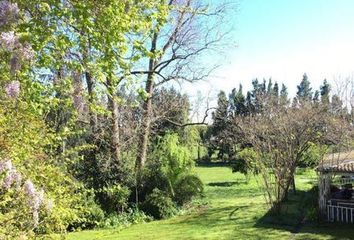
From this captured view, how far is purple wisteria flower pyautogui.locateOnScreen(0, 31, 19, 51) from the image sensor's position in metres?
5.02

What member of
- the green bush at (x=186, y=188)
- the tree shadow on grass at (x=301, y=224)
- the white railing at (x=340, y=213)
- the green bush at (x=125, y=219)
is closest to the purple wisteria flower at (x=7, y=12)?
the tree shadow on grass at (x=301, y=224)

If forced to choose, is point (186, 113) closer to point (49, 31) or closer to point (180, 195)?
point (180, 195)

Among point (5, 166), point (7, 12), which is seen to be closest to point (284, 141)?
point (5, 166)

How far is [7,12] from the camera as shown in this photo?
4898 millimetres

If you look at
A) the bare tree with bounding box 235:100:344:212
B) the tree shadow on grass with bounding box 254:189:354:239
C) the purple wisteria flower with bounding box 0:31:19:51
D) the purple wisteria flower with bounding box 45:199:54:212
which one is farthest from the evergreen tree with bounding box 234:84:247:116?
the purple wisteria flower with bounding box 0:31:19:51

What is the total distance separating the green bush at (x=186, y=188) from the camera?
69.9ft

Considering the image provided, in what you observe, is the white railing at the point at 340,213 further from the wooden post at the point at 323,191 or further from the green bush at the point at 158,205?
the green bush at the point at 158,205

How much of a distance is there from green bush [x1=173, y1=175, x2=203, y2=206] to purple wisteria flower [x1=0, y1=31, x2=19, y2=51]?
1658cm

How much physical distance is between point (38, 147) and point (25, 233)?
5.83 ft

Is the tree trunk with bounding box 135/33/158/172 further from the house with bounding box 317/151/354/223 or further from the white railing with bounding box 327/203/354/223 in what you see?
the white railing with bounding box 327/203/354/223

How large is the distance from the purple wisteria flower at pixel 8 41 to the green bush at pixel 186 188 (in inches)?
653

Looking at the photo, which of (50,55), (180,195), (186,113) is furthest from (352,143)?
(50,55)

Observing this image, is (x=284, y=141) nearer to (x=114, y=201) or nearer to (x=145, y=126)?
(x=114, y=201)

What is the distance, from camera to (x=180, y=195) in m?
21.4
